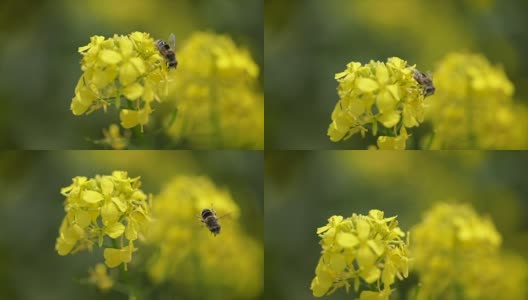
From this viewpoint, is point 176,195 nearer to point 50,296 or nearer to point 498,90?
point 50,296

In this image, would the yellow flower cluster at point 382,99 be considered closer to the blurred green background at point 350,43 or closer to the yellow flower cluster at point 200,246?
the blurred green background at point 350,43

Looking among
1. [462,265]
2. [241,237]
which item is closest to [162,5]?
[241,237]

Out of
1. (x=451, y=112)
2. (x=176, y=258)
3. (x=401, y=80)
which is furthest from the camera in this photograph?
(x=176, y=258)

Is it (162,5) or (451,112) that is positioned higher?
(162,5)

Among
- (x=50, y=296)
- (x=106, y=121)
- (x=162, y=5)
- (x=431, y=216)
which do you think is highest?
(x=162, y=5)

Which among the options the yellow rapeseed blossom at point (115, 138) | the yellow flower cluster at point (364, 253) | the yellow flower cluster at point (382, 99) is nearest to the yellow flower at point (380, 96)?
the yellow flower cluster at point (382, 99)
